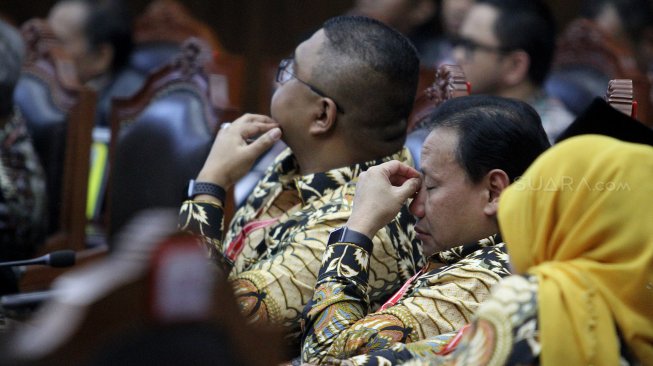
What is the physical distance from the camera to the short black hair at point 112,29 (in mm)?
5176

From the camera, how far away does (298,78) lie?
93.8 inches

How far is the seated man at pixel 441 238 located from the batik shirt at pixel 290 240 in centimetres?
14

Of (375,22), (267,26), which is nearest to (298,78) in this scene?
(375,22)

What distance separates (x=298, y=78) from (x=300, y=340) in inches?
24.7

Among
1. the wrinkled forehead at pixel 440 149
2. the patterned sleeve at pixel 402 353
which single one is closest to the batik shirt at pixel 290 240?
the wrinkled forehead at pixel 440 149

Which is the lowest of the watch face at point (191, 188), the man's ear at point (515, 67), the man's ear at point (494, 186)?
the man's ear at point (515, 67)

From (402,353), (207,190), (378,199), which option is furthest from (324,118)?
(402,353)

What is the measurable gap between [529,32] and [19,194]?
198 cm

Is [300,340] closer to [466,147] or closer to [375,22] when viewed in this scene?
[466,147]

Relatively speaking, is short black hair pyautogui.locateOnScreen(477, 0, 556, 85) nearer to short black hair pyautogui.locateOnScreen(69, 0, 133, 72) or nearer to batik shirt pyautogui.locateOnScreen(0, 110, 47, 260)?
batik shirt pyautogui.locateOnScreen(0, 110, 47, 260)

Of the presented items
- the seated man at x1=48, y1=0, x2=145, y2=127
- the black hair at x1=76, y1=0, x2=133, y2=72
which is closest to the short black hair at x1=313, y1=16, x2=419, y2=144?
the seated man at x1=48, y1=0, x2=145, y2=127

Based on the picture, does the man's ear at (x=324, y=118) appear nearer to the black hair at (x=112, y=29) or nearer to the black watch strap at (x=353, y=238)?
the black watch strap at (x=353, y=238)

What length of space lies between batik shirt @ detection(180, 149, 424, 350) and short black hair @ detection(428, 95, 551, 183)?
307 millimetres

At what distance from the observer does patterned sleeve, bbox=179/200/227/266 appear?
87.2 inches
